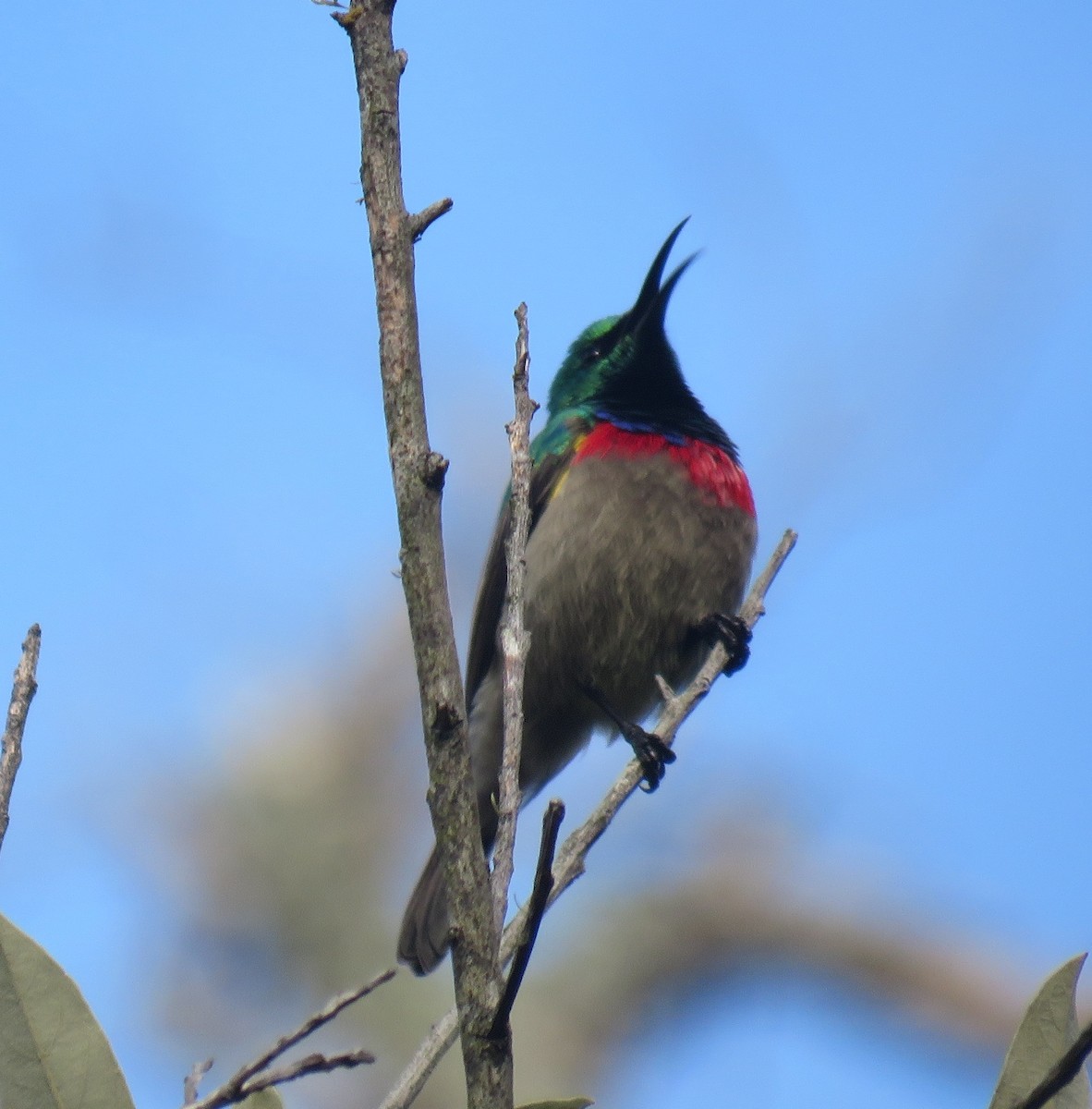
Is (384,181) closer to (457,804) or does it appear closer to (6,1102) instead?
(457,804)

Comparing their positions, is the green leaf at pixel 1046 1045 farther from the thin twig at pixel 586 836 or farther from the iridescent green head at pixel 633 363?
the iridescent green head at pixel 633 363

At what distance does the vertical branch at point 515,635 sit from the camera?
80.4 inches

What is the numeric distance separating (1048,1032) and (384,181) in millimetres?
1359

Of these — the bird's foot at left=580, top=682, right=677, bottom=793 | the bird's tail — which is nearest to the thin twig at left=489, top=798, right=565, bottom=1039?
the bird's foot at left=580, top=682, right=677, bottom=793

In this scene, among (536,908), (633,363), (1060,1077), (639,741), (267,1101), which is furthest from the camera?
(633,363)

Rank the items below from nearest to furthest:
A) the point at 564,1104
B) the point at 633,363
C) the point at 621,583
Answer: the point at 564,1104
the point at 621,583
the point at 633,363

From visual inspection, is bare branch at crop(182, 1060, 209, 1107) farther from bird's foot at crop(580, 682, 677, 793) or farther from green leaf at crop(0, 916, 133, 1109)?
bird's foot at crop(580, 682, 677, 793)

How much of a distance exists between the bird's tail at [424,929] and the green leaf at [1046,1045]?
286 cm

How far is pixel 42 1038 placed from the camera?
6.25 ft

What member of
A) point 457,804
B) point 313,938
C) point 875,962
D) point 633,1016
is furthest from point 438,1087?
point 457,804

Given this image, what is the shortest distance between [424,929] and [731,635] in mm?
1310

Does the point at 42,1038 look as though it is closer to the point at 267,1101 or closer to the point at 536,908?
the point at 267,1101

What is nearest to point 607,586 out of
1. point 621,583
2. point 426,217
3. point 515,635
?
point 621,583

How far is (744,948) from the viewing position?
30.0 feet
